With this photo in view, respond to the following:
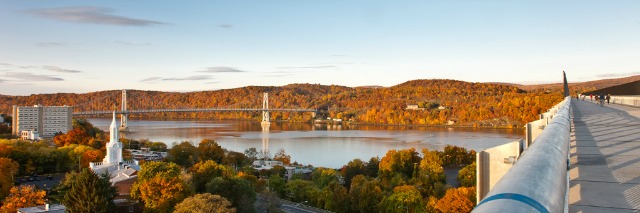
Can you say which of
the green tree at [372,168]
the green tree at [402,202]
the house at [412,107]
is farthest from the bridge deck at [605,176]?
the house at [412,107]

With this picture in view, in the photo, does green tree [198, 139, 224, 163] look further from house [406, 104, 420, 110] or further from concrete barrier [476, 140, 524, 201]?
house [406, 104, 420, 110]

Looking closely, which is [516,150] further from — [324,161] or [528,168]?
[324,161]

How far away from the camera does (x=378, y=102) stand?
63.1 metres

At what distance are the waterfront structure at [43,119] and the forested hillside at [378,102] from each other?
613 centimetres

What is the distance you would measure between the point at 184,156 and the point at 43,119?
2056cm

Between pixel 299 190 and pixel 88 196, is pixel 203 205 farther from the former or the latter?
pixel 299 190

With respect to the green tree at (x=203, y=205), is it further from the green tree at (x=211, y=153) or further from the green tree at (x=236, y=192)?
the green tree at (x=211, y=153)

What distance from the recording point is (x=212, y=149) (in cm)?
1780

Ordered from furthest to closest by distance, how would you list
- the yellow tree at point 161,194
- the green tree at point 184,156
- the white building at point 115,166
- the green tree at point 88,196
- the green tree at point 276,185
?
1. the green tree at point 184,156
2. the green tree at point 276,185
3. the white building at point 115,166
4. the yellow tree at point 161,194
5. the green tree at point 88,196

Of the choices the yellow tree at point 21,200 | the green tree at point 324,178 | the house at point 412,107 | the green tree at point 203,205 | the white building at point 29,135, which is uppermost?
the house at point 412,107

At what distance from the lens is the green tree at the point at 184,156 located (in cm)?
1606

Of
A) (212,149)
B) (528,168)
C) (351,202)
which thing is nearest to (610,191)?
(528,168)

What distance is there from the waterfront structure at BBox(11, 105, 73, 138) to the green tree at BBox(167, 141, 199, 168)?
1728 centimetres

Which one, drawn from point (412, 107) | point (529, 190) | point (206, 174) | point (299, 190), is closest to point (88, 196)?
point (206, 174)
